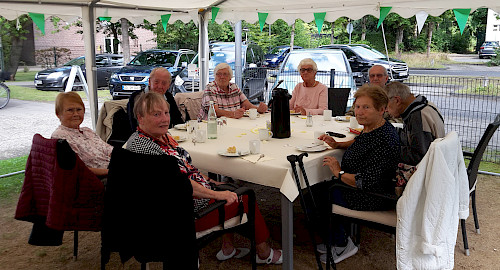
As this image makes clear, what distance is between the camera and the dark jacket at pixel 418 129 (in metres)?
2.83

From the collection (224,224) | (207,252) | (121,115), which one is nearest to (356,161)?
(224,224)

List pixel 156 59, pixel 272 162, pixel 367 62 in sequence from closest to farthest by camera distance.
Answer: pixel 272 162 < pixel 156 59 < pixel 367 62

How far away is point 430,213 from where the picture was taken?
7.66ft

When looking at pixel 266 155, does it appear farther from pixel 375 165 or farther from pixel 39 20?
pixel 39 20

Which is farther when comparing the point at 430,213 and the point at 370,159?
the point at 370,159

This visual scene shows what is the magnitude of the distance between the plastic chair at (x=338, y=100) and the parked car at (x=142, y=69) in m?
6.90

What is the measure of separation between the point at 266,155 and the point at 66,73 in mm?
12276

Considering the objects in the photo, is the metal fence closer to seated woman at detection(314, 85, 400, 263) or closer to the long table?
the long table

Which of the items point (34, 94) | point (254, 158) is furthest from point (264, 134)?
point (34, 94)

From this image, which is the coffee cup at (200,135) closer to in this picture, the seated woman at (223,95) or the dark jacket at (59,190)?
the dark jacket at (59,190)

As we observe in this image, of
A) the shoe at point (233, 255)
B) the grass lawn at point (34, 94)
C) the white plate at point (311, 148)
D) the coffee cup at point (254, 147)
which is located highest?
the coffee cup at point (254, 147)

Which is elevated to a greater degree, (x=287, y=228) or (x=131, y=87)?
(x=131, y=87)

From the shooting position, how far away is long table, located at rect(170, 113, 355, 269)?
8.68ft

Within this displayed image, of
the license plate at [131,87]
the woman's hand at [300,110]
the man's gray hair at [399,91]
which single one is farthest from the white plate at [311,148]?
the license plate at [131,87]
